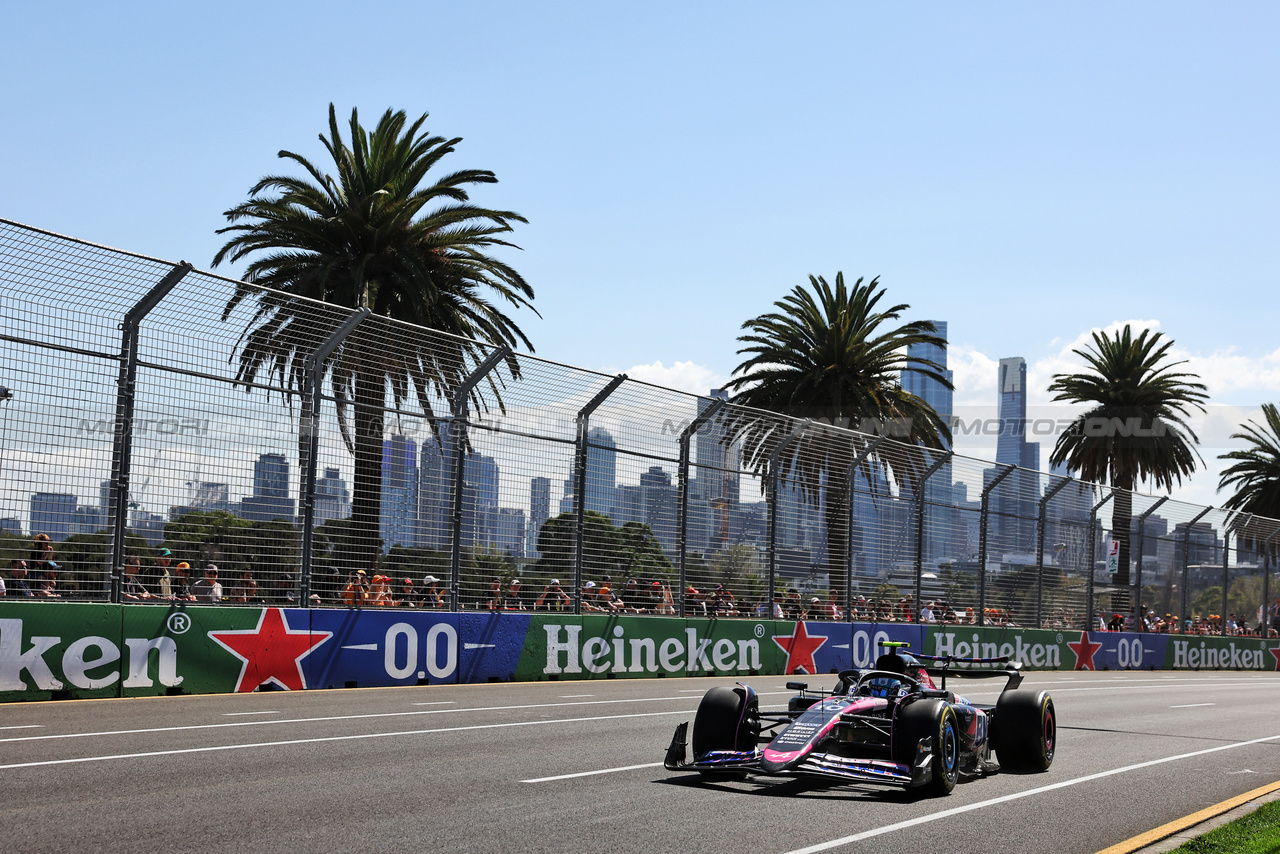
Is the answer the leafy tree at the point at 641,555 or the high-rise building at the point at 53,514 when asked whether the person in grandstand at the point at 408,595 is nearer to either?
the leafy tree at the point at 641,555

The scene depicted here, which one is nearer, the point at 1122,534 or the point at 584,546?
the point at 584,546

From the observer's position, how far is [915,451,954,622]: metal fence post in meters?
25.9

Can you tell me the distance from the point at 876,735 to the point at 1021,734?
1.72 m

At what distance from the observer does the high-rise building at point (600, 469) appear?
18.8 m

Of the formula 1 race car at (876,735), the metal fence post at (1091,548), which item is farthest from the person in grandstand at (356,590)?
the metal fence post at (1091,548)

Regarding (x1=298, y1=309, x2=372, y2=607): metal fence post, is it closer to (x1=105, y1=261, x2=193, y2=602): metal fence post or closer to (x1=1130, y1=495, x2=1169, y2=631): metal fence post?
(x1=105, y1=261, x2=193, y2=602): metal fence post

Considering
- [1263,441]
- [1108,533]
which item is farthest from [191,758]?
[1263,441]

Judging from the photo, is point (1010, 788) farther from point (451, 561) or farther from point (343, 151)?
point (343, 151)

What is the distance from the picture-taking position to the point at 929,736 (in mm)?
8500

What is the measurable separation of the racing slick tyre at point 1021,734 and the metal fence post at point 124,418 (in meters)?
8.85

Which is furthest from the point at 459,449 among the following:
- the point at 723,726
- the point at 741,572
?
the point at 723,726

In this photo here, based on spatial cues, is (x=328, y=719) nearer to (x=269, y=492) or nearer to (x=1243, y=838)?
(x=269, y=492)

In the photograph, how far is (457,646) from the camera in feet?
55.7

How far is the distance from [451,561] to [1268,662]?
105ft
